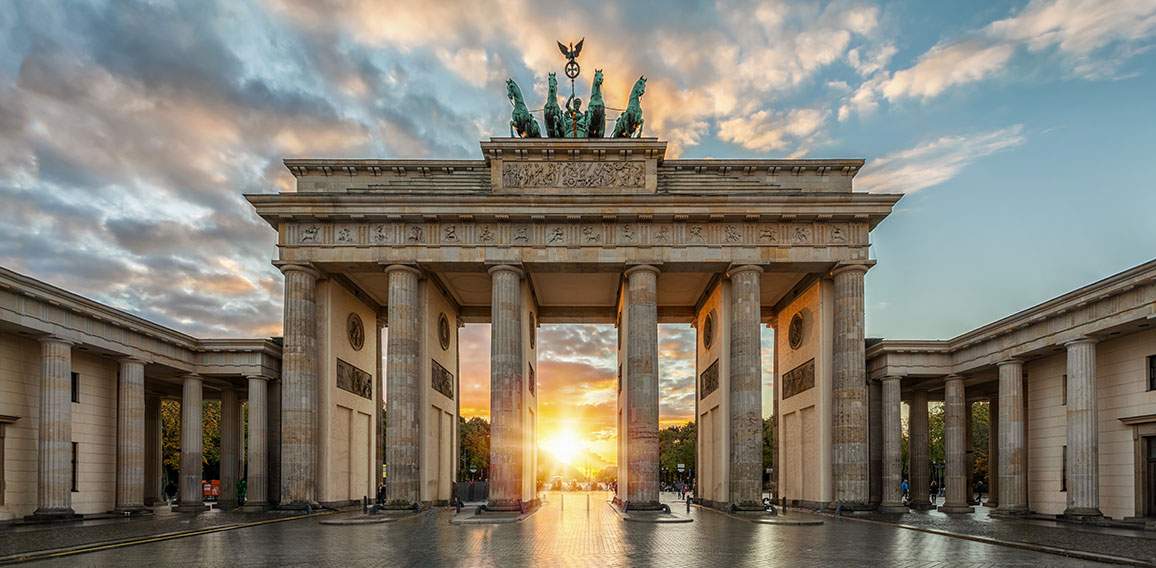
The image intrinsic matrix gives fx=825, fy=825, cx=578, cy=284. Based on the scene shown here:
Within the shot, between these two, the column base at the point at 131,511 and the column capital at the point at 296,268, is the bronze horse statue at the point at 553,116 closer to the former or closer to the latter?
the column capital at the point at 296,268

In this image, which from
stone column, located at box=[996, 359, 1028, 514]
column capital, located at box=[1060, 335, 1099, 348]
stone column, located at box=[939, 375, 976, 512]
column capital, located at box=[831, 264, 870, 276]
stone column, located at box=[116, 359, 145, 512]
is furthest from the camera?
stone column, located at box=[939, 375, 976, 512]

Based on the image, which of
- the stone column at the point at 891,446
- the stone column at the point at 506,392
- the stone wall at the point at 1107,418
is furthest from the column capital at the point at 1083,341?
the stone column at the point at 506,392

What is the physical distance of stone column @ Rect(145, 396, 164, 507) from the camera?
1652 inches

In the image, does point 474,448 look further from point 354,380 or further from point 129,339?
point 129,339

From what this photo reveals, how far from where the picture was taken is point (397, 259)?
3541 cm

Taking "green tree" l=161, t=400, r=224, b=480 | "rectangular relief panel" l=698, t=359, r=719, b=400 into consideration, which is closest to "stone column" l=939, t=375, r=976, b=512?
"rectangular relief panel" l=698, t=359, r=719, b=400

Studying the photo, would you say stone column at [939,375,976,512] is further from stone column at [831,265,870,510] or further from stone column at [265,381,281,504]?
stone column at [265,381,281,504]

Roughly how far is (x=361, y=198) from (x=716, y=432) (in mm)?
19438

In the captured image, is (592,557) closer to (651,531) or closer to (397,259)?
(651,531)

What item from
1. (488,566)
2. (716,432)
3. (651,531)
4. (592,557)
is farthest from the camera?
(716,432)

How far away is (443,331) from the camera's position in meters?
43.2

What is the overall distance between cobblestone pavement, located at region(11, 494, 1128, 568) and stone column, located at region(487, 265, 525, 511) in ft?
22.2

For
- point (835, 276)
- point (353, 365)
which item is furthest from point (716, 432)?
point (353, 365)

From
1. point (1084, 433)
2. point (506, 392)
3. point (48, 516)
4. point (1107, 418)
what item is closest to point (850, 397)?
point (1084, 433)
